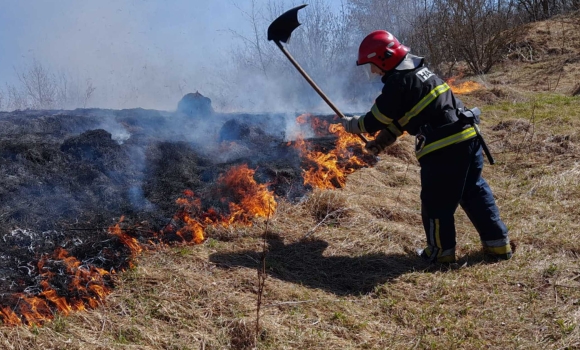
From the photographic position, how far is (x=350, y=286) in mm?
3762

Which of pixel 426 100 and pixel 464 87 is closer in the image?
pixel 426 100

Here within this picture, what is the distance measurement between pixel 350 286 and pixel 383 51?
1.93 m

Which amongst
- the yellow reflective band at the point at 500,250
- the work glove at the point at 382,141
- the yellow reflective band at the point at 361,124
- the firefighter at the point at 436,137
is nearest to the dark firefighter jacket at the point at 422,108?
the firefighter at the point at 436,137

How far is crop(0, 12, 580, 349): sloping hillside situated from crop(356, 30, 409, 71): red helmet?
158cm

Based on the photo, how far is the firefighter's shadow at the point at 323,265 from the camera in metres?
3.79

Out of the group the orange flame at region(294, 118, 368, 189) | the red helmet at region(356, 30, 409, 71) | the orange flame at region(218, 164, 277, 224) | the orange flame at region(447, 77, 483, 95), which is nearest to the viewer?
the red helmet at region(356, 30, 409, 71)

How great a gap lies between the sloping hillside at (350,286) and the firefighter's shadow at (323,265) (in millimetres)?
13

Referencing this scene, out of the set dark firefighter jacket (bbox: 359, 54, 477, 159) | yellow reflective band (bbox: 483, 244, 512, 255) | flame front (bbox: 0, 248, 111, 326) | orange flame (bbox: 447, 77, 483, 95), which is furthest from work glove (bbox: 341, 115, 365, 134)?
orange flame (bbox: 447, 77, 483, 95)

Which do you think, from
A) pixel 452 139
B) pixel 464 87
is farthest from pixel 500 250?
pixel 464 87

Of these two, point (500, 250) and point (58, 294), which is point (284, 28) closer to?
point (500, 250)

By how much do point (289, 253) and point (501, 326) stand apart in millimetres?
1813

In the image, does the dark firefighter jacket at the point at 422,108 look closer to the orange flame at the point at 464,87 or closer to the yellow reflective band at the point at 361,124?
the yellow reflective band at the point at 361,124

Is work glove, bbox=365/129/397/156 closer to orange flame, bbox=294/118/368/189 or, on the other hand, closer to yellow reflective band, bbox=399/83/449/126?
yellow reflective band, bbox=399/83/449/126

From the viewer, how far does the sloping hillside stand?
2.94m
